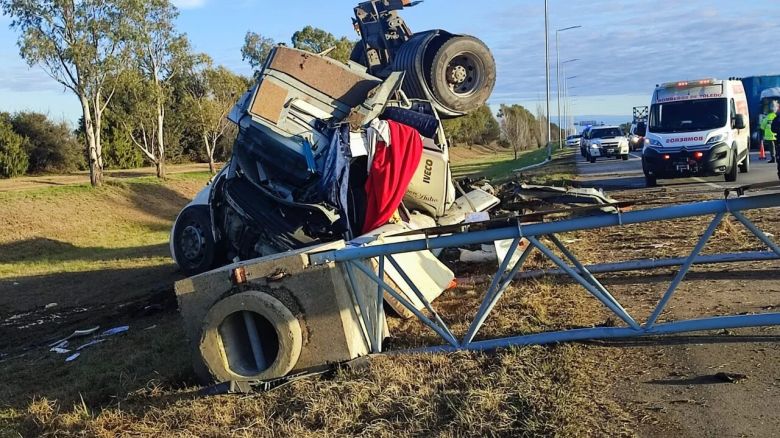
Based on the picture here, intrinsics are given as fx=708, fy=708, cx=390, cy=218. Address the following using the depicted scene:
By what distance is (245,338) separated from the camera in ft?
17.2

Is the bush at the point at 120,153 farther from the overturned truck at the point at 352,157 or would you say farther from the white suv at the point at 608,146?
the overturned truck at the point at 352,157

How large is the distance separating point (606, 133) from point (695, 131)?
18.1 metres

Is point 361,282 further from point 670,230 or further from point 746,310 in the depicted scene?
point 670,230

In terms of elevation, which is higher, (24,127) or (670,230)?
(24,127)

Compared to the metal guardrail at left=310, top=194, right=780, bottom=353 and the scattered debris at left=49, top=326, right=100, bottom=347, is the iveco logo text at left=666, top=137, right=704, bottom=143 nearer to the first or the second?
the metal guardrail at left=310, top=194, right=780, bottom=353

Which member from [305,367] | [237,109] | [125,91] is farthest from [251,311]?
[125,91]

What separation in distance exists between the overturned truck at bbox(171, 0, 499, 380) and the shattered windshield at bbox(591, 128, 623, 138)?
25310mm

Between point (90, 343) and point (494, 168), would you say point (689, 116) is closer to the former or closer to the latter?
point (90, 343)

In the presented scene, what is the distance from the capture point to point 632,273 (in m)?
7.16

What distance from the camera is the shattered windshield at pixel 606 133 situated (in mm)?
33656

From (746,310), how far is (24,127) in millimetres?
42108

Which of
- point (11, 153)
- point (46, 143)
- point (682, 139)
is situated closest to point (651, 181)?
point (682, 139)

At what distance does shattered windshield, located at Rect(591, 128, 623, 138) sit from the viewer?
3366 centimetres

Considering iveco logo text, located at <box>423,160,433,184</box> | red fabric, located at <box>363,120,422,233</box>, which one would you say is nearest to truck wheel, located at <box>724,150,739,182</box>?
iveco logo text, located at <box>423,160,433,184</box>
